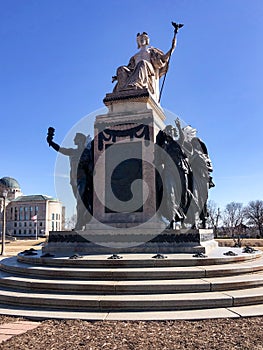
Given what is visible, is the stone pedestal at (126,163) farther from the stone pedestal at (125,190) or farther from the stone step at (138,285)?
the stone step at (138,285)

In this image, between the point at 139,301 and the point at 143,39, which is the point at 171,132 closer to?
the point at 143,39

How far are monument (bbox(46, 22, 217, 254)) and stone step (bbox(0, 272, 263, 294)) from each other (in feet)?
8.36

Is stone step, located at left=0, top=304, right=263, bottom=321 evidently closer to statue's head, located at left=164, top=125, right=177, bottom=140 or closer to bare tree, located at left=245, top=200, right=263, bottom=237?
statue's head, located at left=164, top=125, right=177, bottom=140

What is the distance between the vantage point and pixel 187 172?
10375 millimetres

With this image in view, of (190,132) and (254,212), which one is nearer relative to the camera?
(190,132)

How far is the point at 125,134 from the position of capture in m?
10.7

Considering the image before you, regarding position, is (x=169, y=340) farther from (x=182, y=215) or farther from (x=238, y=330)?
(x=182, y=215)

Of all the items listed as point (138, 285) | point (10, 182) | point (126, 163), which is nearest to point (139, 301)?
point (138, 285)

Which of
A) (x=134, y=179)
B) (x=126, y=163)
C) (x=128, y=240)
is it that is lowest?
(x=128, y=240)

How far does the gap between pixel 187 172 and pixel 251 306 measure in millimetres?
5565

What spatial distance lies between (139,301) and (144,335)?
1.00 meters

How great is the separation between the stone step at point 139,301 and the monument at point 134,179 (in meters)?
3.06

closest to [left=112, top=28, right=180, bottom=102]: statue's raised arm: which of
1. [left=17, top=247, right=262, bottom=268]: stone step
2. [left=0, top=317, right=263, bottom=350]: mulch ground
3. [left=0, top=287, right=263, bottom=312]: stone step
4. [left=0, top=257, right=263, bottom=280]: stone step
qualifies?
[left=17, top=247, right=262, bottom=268]: stone step

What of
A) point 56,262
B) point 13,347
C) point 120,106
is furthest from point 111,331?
point 120,106
